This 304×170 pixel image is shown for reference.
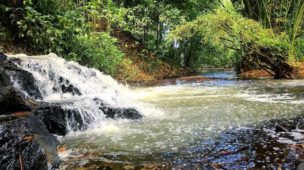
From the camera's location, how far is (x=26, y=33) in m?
10.9

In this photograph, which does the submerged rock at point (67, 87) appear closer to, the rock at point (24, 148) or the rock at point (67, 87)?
the rock at point (67, 87)

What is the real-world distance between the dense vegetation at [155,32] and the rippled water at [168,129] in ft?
14.1

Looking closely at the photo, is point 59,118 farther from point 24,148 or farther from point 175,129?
point 24,148

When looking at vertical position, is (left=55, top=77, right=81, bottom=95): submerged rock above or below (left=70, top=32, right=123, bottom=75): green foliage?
below

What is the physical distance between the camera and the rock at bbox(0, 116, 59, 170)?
3.37 metres

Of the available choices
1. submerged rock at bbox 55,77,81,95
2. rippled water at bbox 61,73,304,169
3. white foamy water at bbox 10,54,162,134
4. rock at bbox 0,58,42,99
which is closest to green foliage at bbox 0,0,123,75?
white foamy water at bbox 10,54,162,134

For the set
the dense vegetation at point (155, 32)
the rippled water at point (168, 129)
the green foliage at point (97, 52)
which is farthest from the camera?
the green foliage at point (97, 52)

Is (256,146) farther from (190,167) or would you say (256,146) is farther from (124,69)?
(124,69)

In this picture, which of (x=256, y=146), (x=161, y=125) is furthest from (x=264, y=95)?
(x=256, y=146)

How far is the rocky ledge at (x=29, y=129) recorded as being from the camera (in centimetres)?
344

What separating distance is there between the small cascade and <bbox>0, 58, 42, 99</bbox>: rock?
0.08ft

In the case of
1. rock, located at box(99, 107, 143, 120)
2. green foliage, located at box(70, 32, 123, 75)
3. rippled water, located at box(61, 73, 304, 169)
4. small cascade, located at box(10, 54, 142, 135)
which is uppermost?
green foliage, located at box(70, 32, 123, 75)

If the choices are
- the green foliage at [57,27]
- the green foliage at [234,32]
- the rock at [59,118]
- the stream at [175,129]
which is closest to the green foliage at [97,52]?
the green foliage at [57,27]

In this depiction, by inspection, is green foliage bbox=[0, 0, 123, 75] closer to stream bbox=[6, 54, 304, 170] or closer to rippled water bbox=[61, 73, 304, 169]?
stream bbox=[6, 54, 304, 170]
